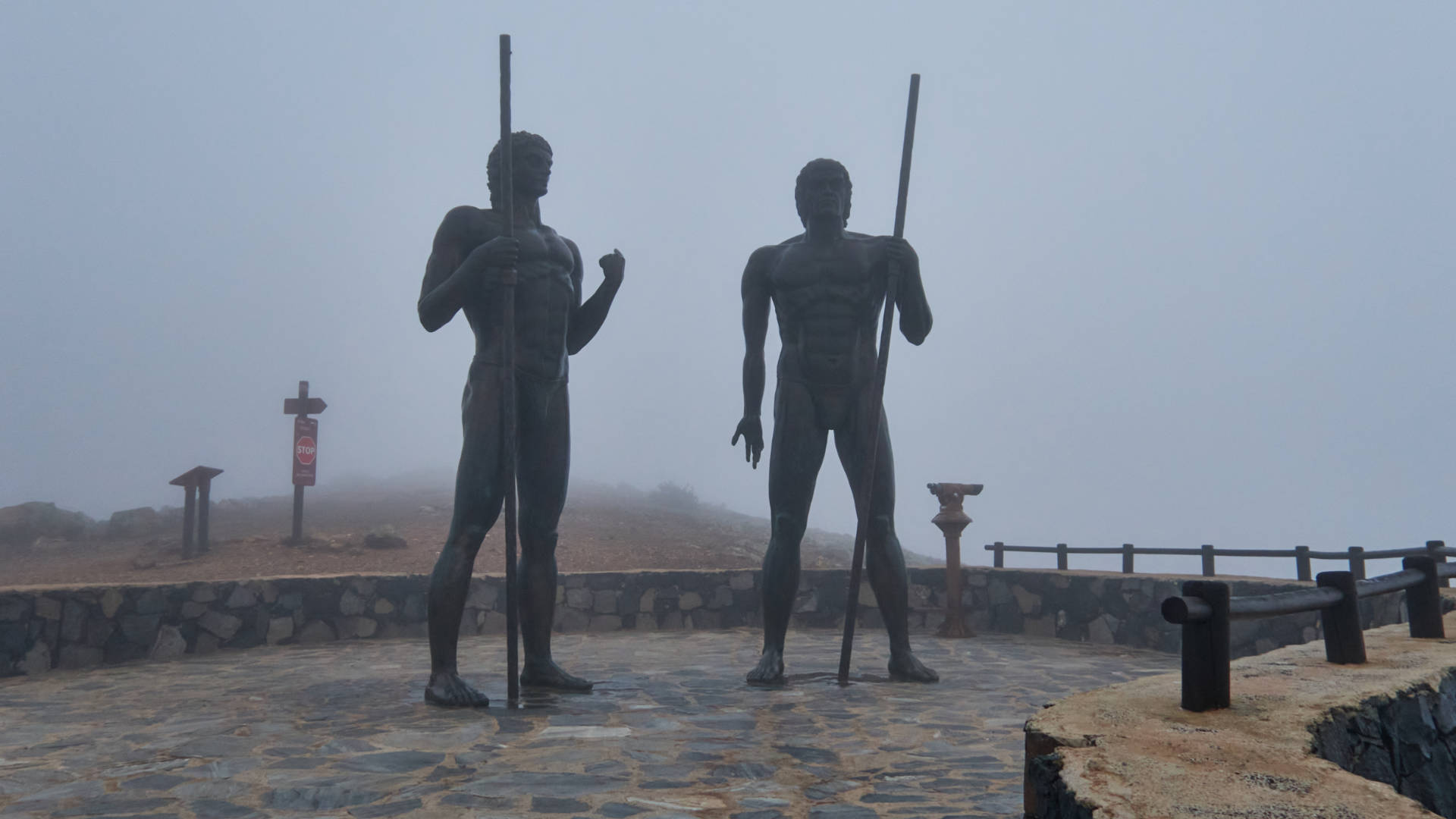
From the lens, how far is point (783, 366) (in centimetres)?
538

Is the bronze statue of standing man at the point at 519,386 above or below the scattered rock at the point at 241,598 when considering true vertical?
above

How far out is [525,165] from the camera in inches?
192

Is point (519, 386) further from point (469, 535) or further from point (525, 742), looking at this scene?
point (525, 742)

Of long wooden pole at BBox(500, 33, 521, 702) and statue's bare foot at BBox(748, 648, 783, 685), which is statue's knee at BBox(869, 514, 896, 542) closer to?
statue's bare foot at BBox(748, 648, 783, 685)

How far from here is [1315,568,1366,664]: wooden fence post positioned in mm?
3195

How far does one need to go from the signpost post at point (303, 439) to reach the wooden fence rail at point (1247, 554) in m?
9.57

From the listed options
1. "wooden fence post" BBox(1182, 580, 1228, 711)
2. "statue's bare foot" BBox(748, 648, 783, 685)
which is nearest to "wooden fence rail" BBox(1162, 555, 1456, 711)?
"wooden fence post" BBox(1182, 580, 1228, 711)

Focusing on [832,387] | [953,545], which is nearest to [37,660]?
[832,387]

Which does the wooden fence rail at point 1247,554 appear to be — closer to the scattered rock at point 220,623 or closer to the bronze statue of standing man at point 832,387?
the bronze statue of standing man at point 832,387

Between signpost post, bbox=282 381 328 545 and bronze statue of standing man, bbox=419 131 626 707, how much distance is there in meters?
9.98

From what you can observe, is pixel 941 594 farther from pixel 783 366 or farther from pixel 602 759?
pixel 602 759

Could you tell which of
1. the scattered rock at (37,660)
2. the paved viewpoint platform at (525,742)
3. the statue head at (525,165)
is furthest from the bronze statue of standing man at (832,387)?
the scattered rock at (37,660)

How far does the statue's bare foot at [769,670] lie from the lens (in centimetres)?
490

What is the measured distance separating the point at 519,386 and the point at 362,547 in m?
10.2
